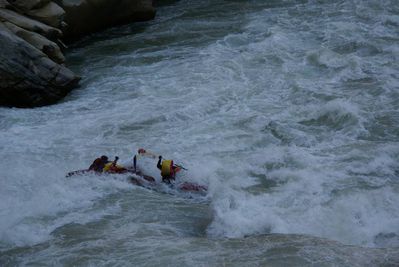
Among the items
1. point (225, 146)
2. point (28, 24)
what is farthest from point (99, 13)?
point (225, 146)

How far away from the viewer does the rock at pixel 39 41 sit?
37.2 ft

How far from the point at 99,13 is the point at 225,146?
7714 millimetres

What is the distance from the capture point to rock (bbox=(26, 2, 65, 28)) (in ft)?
41.6

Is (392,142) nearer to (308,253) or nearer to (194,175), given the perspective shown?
(194,175)

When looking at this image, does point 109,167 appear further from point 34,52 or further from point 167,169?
point 34,52

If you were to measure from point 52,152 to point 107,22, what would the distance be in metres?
7.34

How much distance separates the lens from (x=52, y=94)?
1109 cm

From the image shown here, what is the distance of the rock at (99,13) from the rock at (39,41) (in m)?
2.53

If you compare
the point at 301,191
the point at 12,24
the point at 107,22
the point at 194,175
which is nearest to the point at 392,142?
the point at 301,191

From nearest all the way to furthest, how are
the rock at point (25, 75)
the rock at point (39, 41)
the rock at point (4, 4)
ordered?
the rock at point (25, 75) < the rock at point (39, 41) < the rock at point (4, 4)

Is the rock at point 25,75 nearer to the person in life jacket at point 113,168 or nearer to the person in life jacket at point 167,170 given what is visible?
the person in life jacket at point 113,168

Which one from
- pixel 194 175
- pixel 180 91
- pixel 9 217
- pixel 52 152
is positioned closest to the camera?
pixel 9 217

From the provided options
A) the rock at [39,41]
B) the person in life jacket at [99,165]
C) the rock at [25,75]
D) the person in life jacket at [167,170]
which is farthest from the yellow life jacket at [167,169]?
the rock at [39,41]

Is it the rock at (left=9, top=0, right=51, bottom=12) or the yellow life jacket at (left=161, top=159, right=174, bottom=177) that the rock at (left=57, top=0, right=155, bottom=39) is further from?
the yellow life jacket at (left=161, top=159, right=174, bottom=177)
